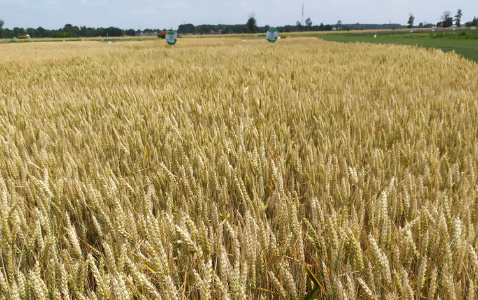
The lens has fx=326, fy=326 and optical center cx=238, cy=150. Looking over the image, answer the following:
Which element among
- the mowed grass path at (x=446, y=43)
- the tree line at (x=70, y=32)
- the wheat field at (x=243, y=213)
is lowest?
the wheat field at (x=243, y=213)

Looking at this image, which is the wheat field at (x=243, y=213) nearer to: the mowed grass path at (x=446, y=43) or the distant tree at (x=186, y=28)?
the mowed grass path at (x=446, y=43)

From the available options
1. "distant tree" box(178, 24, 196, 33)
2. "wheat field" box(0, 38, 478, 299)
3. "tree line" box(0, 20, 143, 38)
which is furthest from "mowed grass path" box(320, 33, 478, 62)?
"distant tree" box(178, 24, 196, 33)

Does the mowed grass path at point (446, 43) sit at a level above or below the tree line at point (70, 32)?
below

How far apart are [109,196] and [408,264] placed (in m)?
0.81

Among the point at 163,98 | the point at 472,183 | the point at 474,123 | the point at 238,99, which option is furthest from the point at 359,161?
the point at 163,98

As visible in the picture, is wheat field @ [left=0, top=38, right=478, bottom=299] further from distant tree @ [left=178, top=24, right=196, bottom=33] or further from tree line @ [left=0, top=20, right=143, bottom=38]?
Result: distant tree @ [left=178, top=24, right=196, bottom=33]

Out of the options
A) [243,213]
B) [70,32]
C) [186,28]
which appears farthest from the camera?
[186,28]

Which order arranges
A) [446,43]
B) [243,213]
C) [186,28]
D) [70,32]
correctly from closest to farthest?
[243,213]
[446,43]
[70,32]
[186,28]

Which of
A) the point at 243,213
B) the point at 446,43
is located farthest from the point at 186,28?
the point at 243,213

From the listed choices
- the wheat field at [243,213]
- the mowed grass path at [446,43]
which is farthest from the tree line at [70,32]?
the wheat field at [243,213]

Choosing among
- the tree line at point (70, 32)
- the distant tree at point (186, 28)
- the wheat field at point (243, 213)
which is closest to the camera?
the wheat field at point (243, 213)

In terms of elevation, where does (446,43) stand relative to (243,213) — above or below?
above

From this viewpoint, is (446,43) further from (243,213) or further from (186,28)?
(186,28)

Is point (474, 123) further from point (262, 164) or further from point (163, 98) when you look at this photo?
point (163, 98)
